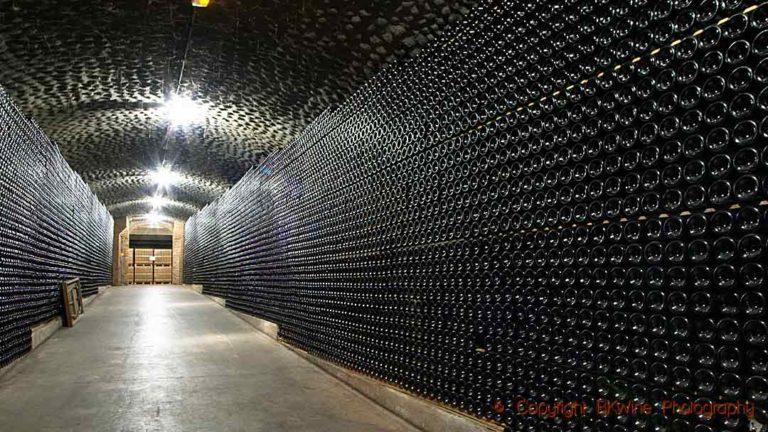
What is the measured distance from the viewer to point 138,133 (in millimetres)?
8938

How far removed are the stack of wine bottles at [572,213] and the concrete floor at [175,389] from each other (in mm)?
655

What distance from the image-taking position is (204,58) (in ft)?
18.1

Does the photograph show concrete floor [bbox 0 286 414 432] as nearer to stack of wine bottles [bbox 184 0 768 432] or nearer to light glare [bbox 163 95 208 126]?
stack of wine bottles [bbox 184 0 768 432]

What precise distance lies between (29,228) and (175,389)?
11.7 feet

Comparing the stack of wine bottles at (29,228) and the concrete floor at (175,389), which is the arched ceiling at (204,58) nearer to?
the stack of wine bottles at (29,228)

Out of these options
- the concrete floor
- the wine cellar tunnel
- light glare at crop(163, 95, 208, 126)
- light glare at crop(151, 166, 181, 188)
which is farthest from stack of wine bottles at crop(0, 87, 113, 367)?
light glare at crop(151, 166, 181, 188)

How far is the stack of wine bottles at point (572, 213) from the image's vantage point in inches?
74.7

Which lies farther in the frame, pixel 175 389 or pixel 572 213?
pixel 175 389

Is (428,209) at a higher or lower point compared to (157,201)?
lower

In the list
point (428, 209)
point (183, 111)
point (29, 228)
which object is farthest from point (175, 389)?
point (183, 111)

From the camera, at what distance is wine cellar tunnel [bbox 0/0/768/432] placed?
78.0 inches

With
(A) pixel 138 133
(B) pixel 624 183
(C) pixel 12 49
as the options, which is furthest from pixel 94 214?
(B) pixel 624 183

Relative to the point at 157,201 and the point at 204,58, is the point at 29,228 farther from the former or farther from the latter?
the point at 157,201

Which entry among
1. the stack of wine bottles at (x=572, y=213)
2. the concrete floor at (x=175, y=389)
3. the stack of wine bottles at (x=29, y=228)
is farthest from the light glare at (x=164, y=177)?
the stack of wine bottles at (x=572, y=213)
